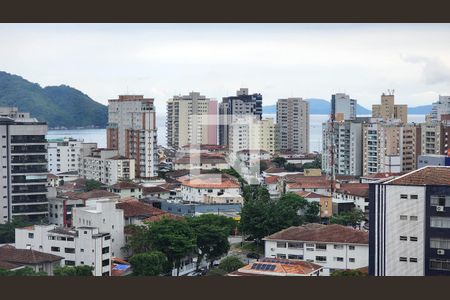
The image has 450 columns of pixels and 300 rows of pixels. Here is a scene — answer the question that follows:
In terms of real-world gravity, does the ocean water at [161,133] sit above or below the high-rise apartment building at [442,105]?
below

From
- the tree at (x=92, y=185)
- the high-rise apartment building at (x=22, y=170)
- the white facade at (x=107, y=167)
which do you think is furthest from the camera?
the white facade at (x=107, y=167)

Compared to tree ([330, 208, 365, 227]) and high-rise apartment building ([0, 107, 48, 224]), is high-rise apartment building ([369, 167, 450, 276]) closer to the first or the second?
tree ([330, 208, 365, 227])

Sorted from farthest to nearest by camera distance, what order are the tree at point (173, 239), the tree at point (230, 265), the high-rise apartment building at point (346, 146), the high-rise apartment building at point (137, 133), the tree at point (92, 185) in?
the high-rise apartment building at point (346, 146) → the high-rise apartment building at point (137, 133) → the tree at point (92, 185) → the tree at point (173, 239) → the tree at point (230, 265)

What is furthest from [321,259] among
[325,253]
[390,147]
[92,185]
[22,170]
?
[390,147]

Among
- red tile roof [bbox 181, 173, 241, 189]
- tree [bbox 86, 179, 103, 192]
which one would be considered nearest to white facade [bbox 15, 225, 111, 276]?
red tile roof [bbox 181, 173, 241, 189]

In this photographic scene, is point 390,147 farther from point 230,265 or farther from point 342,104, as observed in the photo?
point 230,265

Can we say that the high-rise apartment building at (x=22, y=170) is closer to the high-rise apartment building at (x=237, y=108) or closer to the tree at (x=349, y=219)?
the tree at (x=349, y=219)

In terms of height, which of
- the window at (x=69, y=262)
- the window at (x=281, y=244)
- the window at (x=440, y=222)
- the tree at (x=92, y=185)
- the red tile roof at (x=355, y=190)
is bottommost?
the window at (x=69, y=262)

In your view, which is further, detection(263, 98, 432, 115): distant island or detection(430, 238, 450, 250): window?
detection(263, 98, 432, 115): distant island

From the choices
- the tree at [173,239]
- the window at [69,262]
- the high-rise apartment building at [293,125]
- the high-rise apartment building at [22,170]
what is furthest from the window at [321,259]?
the high-rise apartment building at [293,125]
